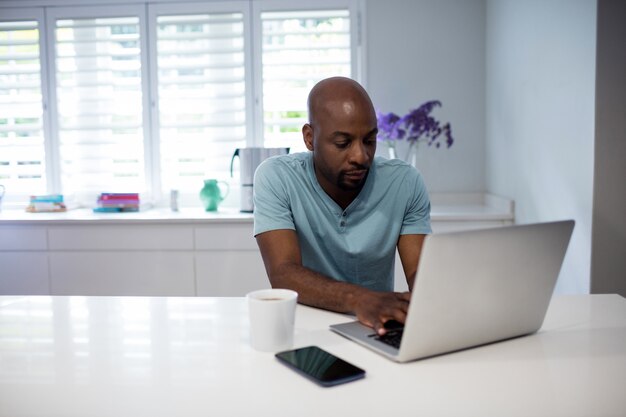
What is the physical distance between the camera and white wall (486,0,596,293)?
1895mm

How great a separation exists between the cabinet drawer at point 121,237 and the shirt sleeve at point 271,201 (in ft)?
4.82

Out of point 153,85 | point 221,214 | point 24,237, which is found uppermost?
point 153,85

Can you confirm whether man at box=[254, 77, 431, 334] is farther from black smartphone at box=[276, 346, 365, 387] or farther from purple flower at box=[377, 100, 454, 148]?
purple flower at box=[377, 100, 454, 148]

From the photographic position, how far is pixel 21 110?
11.6 feet

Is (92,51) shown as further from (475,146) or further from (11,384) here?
(11,384)

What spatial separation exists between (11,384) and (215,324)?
37cm

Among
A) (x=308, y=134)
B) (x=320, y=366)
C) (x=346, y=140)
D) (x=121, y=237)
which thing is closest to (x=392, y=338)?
(x=320, y=366)

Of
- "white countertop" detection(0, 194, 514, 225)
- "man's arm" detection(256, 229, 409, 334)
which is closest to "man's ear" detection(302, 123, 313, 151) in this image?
"man's arm" detection(256, 229, 409, 334)

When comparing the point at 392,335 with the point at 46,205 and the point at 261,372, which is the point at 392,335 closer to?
the point at 261,372

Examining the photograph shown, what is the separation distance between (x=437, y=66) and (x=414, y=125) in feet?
1.49

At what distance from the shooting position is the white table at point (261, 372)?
2.48ft

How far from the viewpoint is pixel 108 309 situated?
1.25 metres

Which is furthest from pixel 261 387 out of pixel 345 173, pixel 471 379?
pixel 345 173

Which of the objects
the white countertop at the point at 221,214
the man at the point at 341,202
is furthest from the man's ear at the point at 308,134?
the white countertop at the point at 221,214
